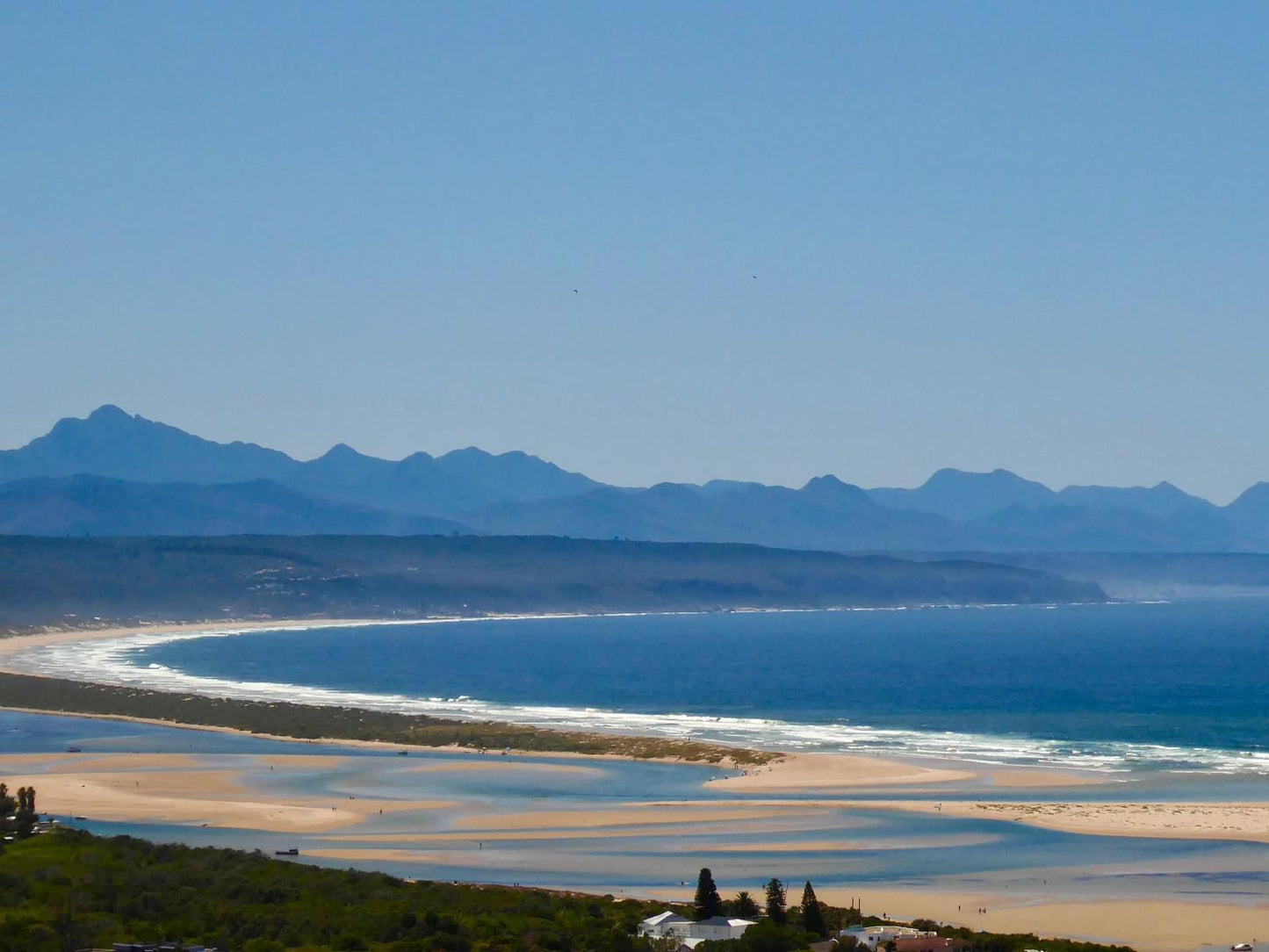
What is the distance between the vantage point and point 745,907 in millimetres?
48312

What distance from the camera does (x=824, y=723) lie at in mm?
110062

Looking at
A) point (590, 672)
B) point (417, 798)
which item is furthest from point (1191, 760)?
point (590, 672)

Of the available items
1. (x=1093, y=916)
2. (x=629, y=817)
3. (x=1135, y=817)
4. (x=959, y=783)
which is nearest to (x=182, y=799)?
(x=629, y=817)

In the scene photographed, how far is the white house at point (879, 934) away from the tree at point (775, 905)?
1.62 m

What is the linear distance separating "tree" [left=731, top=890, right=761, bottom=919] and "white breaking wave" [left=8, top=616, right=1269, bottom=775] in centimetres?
3994

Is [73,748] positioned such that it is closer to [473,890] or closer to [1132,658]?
[473,890]

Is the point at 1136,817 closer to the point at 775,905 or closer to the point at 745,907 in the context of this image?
the point at 745,907

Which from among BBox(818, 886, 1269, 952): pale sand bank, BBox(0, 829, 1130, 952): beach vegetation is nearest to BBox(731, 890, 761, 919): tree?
BBox(0, 829, 1130, 952): beach vegetation

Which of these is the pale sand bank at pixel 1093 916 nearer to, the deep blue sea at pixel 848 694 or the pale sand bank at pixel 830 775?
the pale sand bank at pixel 830 775

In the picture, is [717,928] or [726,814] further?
[726,814]

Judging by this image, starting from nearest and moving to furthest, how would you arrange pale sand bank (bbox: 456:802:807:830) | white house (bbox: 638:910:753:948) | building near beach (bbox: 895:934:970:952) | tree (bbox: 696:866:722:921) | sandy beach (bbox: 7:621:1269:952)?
building near beach (bbox: 895:934:970:952) < white house (bbox: 638:910:753:948) < tree (bbox: 696:866:722:921) < sandy beach (bbox: 7:621:1269:952) < pale sand bank (bbox: 456:802:807:830)

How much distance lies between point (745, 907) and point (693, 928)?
10.3 ft

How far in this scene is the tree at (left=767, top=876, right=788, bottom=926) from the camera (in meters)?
46.5

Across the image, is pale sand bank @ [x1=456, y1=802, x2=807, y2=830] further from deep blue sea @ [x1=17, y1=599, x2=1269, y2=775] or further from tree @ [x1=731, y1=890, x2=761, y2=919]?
deep blue sea @ [x1=17, y1=599, x2=1269, y2=775]
